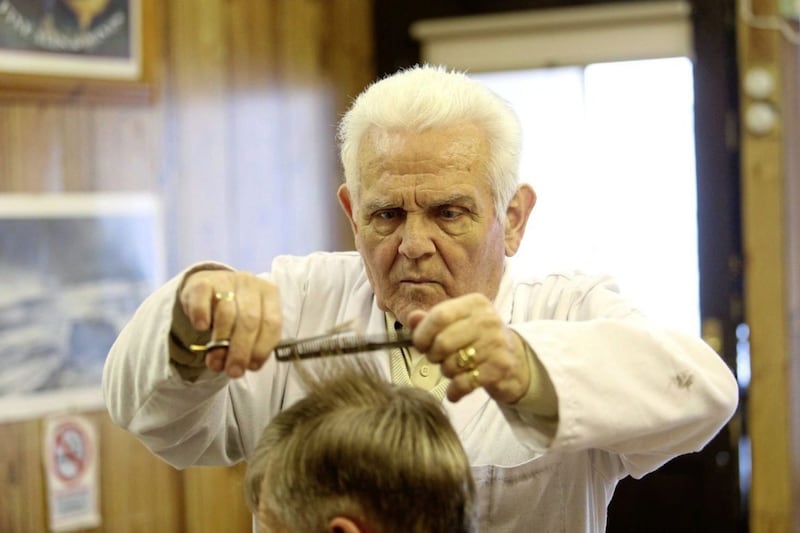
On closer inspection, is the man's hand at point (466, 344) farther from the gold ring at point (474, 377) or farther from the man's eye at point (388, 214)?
the man's eye at point (388, 214)

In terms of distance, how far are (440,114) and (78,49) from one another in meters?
1.69

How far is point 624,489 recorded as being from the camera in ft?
11.8

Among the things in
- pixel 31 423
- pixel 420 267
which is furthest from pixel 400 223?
pixel 31 423

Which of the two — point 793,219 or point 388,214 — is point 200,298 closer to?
point 388,214

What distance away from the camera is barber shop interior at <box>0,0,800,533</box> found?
1261 mm

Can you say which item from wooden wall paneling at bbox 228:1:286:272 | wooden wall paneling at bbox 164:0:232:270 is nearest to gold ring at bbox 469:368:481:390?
wooden wall paneling at bbox 164:0:232:270

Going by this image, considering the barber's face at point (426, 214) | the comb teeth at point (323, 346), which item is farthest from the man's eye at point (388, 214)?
the comb teeth at point (323, 346)

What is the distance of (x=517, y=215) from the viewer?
1.67 metres

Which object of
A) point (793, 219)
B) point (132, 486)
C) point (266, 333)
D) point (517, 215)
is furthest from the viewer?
point (793, 219)

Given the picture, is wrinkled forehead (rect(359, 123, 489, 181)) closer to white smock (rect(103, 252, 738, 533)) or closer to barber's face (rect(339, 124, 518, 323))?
barber's face (rect(339, 124, 518, 323))

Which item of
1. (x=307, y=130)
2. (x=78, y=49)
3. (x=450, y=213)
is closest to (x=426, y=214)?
(x=450, y=213)

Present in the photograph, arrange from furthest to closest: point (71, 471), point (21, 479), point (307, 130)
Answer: point (307, 130), point (71, 471), point (21, 479)

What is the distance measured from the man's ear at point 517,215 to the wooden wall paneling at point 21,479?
1.59m

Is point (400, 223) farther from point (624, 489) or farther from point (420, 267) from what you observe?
point (624, 489)
